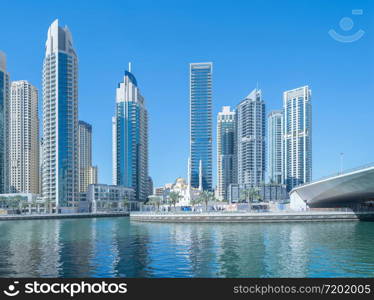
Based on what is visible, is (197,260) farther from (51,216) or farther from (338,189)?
(51,216)

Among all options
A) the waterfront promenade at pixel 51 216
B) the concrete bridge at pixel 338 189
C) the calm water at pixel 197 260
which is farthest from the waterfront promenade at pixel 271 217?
the waterfront promenade at pixel 51 216

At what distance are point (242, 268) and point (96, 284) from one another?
76.4 ft

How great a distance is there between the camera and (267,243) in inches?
2195

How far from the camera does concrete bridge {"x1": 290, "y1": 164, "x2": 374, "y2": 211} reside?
88.6 metres

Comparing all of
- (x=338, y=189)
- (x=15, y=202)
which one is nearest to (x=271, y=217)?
(x=338, y=189)

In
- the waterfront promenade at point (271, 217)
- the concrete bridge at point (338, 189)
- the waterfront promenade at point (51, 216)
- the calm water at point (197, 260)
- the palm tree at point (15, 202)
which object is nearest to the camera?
the calm water at point (197, 260)

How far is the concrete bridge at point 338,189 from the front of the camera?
88.6 m

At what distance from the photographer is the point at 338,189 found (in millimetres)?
105938

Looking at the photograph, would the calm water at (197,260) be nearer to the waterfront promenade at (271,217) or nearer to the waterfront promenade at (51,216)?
the waterfront promenade at (271,217)

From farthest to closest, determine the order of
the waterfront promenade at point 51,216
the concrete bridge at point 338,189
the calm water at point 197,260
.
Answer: the waterfront promenade at point 51,216, the concrete bridge at point 338,189, the calm water at point 197,260

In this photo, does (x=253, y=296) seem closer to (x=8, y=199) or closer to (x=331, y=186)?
(x=331, y=186)

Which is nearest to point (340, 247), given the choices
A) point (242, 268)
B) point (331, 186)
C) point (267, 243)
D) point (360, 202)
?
point (267, 243)

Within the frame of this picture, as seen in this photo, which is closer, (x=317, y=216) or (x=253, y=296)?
(x=253, y=296)

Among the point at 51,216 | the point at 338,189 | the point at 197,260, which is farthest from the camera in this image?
the point at 51,216
